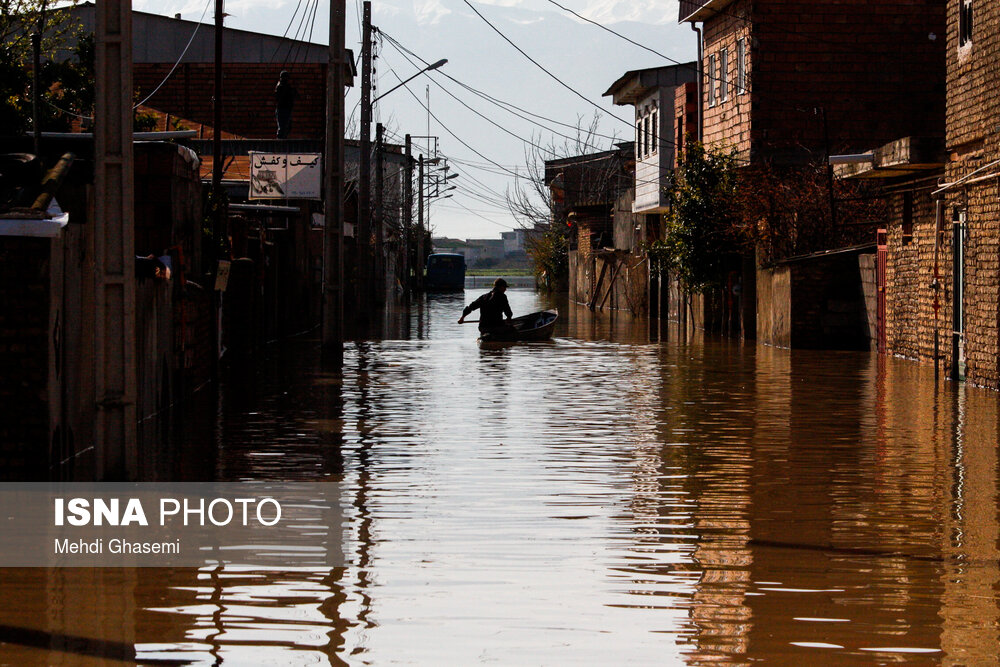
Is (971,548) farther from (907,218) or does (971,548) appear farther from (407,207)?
(407,207)

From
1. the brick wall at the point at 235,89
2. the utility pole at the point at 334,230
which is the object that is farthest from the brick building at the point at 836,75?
the brick wall at the point at 235,89

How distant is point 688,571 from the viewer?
349 inches

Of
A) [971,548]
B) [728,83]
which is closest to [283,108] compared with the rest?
[728,83]

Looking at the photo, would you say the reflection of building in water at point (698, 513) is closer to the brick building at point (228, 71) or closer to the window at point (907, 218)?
the window at point (907, 218)

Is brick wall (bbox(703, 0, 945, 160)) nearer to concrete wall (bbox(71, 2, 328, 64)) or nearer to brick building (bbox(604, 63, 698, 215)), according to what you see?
brick building (bbox(604, 63, 698, 215))

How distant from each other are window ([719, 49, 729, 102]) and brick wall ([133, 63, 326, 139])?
53.2 ft

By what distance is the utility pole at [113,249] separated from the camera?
38.3 ft

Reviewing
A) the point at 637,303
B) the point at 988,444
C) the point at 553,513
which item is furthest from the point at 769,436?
the point at 637,303

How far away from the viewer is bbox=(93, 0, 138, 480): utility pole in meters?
11.7

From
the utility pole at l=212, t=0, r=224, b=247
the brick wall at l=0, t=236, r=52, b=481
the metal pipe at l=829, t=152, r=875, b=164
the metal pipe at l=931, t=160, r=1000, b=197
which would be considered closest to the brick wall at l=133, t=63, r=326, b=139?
the utility pole at l=212, t=0, r=224, b=247

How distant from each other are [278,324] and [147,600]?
27.3 metres

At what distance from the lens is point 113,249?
11.7 meters

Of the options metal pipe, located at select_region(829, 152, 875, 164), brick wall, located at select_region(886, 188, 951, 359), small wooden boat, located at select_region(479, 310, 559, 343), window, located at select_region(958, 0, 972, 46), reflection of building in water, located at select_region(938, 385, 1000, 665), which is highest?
window, located at select_region(958, 0, 972, 46)

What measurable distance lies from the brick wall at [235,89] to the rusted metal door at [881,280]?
2584 cm
